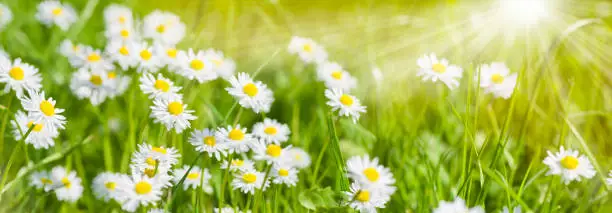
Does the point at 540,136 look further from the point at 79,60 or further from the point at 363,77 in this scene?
the point at 79,60

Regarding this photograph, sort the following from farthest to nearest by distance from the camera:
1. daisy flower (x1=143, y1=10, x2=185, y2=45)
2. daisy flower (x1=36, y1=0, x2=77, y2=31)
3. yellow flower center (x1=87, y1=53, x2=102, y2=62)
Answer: daisy flower (x1=36, y1=0, x2=77, y2=31) → daisy flower (x1=143, y1=10, x2=185, y2=45) → yellow flower center (x1=87, y1=53, x2=102, y2=62)

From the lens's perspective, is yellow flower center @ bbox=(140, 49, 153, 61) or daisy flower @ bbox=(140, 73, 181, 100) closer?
daisy flower @ bbox=(140, 73, 181, 100)

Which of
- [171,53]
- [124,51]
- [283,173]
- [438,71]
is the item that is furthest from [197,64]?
[438,71]

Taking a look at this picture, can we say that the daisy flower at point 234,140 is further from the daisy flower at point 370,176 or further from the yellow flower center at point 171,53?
the yellow flower center at point 171,53

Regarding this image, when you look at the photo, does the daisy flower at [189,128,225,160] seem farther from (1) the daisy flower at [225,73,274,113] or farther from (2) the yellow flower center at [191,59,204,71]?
(2) the yellow flower center at [191,59,204,71]

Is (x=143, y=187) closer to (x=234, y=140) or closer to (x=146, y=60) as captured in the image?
(x=234, y=140)

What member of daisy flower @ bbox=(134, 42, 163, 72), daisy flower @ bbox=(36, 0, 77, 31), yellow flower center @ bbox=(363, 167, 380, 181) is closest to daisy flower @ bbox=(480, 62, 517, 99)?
yellow flower center @ bbox=(363, 167, 380, 181)

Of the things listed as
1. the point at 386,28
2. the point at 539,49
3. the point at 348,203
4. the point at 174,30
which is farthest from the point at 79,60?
the point at 539,49

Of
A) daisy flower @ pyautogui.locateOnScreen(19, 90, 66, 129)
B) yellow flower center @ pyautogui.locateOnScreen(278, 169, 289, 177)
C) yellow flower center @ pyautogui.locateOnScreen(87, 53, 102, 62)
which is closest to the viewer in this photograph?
daisy flower @ pyautogui.locateOnScreen(19, 90, 66, 129)
